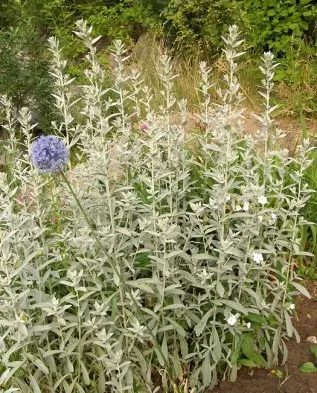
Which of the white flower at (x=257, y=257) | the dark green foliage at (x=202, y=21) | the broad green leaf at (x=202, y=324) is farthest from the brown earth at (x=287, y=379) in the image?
the dark green foliage at (x=202, y=21)

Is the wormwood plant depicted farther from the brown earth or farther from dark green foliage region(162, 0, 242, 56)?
dark green foliage region(162, 0, 242, 56)

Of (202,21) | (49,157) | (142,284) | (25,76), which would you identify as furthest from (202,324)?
(202,21)

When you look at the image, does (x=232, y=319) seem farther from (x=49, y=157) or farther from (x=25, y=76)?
(x=25, y=76)

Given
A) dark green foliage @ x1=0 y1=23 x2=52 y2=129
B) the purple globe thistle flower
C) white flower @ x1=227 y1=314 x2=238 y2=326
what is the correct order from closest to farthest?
the purple globe thistle flower, white flower @ x1=227 y1=314 x2=238 y2=326, dark green foliage @ x1=0 y1=23 x2=52 y2=129

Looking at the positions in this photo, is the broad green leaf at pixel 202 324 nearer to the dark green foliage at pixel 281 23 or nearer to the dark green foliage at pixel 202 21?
the dark green foliage at pixel 281 23

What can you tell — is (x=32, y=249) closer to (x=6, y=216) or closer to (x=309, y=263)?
(x=6, y=216)

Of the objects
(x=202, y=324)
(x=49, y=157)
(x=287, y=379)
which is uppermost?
(x=49, y=157)

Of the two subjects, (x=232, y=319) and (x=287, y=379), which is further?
(x=287, y=379)

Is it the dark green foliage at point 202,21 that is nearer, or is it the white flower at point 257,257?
the white flower at point 257,257

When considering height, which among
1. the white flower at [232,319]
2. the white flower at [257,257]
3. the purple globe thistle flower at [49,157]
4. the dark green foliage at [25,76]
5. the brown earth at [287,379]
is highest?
the purple globe thistle flower at [49,157]

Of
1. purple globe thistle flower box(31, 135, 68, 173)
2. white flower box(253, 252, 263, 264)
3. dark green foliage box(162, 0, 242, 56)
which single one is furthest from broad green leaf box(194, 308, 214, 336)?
dark green foliage box(162, 0, 242, 56)

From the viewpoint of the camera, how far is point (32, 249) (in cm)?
270

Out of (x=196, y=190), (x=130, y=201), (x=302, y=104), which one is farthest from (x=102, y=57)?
(x=130, y=201)

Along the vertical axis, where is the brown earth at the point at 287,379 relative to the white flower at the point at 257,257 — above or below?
below
